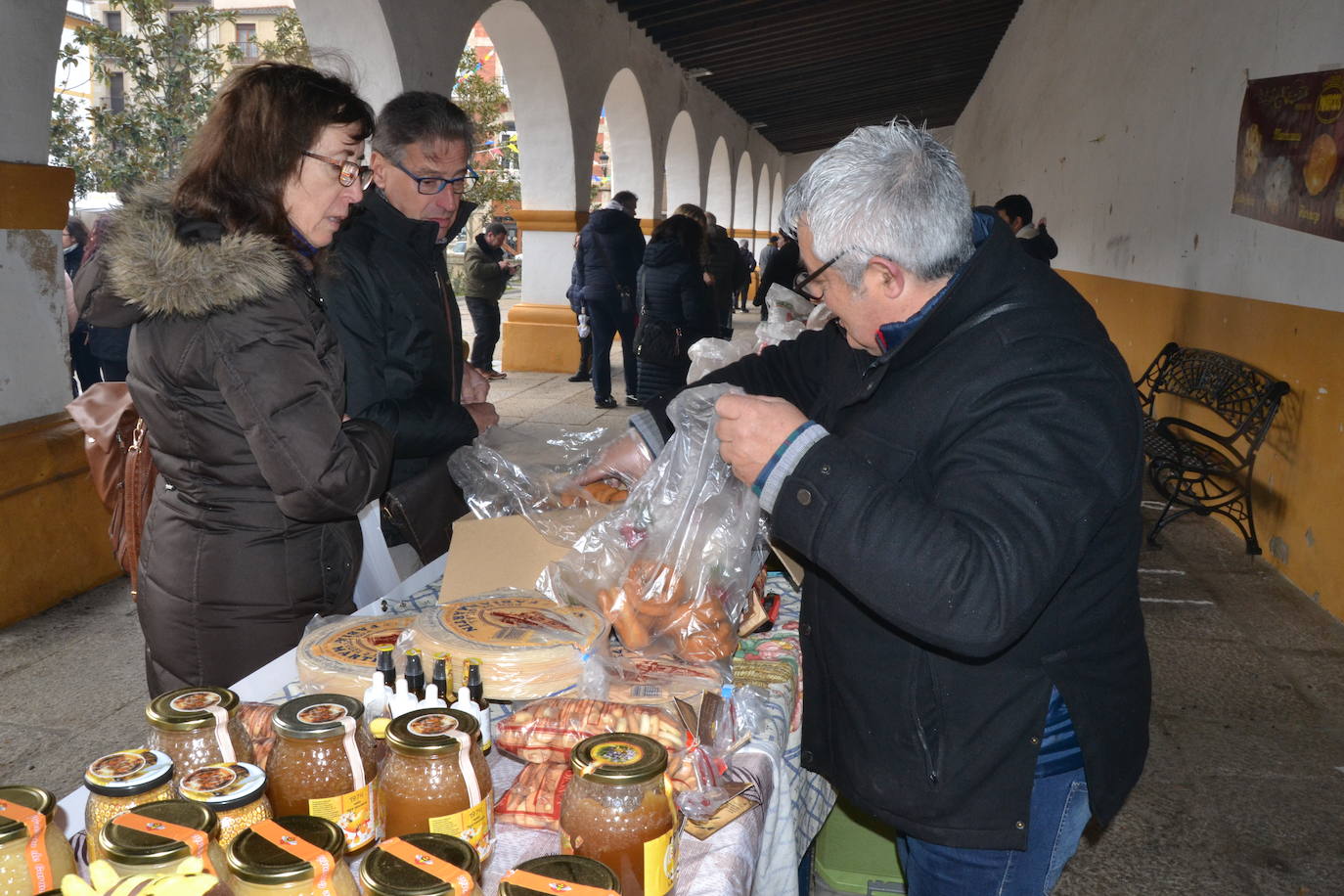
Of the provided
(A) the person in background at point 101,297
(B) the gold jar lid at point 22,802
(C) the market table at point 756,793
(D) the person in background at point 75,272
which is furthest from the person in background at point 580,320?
(B) the gold jar lid at point 22,802

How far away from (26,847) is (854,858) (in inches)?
74.9

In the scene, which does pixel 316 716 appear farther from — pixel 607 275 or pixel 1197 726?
pixel 607 275

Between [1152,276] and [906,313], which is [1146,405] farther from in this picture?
[906,313]

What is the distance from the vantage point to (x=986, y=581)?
3.92 ft

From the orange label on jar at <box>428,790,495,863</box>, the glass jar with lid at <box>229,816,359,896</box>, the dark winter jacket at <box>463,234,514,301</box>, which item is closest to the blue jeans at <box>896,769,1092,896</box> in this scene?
the orange label on jar at <box>428,790,495,863</box>

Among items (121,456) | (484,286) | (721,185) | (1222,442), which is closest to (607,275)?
(484,286)

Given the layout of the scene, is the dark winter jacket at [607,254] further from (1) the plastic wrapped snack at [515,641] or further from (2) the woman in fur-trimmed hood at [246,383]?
(1) the plastic wrapped snack at [515,641]

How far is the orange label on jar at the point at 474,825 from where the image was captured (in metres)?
1.10

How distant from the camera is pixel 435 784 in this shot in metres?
1.10

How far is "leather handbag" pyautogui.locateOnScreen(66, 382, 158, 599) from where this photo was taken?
2236mm

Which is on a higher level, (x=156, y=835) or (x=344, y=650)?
(x=156, y=835)

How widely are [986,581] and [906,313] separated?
1.37ft

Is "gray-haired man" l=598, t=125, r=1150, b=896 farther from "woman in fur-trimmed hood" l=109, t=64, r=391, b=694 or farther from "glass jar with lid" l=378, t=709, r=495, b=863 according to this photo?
"woman in fur-trimmed hood" l=109, t=64, r=391, b=694

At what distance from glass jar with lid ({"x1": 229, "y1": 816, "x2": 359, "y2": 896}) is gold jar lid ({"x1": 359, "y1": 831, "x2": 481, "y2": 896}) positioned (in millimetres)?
28
